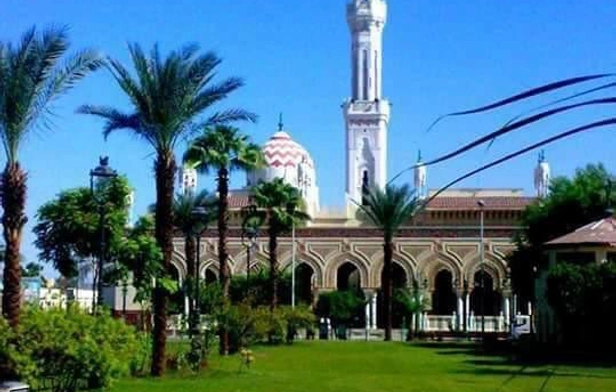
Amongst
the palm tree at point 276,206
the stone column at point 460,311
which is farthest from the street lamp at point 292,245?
the stone column at point 460,311

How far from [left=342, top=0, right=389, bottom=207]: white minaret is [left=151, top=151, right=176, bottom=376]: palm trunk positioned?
57334 millimetres

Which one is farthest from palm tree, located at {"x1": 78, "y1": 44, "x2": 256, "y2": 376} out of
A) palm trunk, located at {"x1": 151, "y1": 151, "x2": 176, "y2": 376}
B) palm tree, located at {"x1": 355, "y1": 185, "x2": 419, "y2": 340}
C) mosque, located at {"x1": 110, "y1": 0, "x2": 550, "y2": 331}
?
mosque, located at {"x1": 110, "y1": 0, "x2": 550, "y2": 331}

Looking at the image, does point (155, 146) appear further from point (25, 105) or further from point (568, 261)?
point (568, 261)

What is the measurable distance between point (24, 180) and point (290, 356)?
16628 millimetres

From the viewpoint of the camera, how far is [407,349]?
41.2m

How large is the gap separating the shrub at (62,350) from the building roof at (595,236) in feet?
72.3

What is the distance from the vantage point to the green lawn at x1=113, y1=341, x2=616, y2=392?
21938mm

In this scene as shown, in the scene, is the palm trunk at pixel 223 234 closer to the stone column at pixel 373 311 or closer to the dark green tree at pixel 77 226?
the dark green tree at pixel 77 226

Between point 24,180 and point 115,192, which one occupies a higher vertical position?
point 115,192

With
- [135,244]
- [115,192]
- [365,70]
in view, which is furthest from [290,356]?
[365,70]

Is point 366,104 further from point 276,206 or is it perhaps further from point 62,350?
point 62,350

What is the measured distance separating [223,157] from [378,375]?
31.9 ft

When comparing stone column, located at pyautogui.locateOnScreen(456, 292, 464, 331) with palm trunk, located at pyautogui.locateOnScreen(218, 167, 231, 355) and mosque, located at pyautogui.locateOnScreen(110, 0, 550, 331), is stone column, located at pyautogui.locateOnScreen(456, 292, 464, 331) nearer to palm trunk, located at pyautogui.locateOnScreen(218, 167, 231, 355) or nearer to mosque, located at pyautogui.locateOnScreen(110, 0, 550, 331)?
mosque, located at pyautogui.locateOnScreen(110, 0, 550, 331)

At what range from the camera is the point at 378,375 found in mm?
26266
